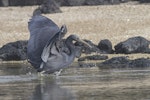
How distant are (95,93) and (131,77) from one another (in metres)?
3.10

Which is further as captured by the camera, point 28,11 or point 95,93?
point 28,11

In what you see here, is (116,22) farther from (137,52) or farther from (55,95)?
(55,95)

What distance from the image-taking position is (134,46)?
25578mm

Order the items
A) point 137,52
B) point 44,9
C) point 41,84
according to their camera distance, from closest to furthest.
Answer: point 41,84 → point 137,52 → point 44,9

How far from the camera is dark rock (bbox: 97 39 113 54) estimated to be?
2626 cm

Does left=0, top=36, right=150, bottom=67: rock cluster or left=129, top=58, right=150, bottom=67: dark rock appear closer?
left=129, top=58, right=150, bottom=67: dark rock

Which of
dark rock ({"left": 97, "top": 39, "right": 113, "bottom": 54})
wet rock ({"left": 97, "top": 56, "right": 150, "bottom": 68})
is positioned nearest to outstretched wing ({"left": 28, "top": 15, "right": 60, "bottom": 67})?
wet rock ({"left": 97, "top": 56, "right": 150, "bottom": 68})

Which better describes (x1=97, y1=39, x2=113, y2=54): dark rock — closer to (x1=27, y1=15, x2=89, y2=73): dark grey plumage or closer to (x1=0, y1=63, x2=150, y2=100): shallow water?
(x1=0, y1=63, x2=150, y2=100): shallow water

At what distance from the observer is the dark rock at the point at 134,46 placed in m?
25.6

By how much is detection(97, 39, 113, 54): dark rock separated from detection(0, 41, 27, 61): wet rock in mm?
2319

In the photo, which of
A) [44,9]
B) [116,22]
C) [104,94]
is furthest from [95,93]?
[44,9]

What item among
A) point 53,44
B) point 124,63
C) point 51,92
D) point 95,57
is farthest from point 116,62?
point 51,92

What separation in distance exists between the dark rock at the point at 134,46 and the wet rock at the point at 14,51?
2.91 m

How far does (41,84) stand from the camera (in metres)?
18.6
